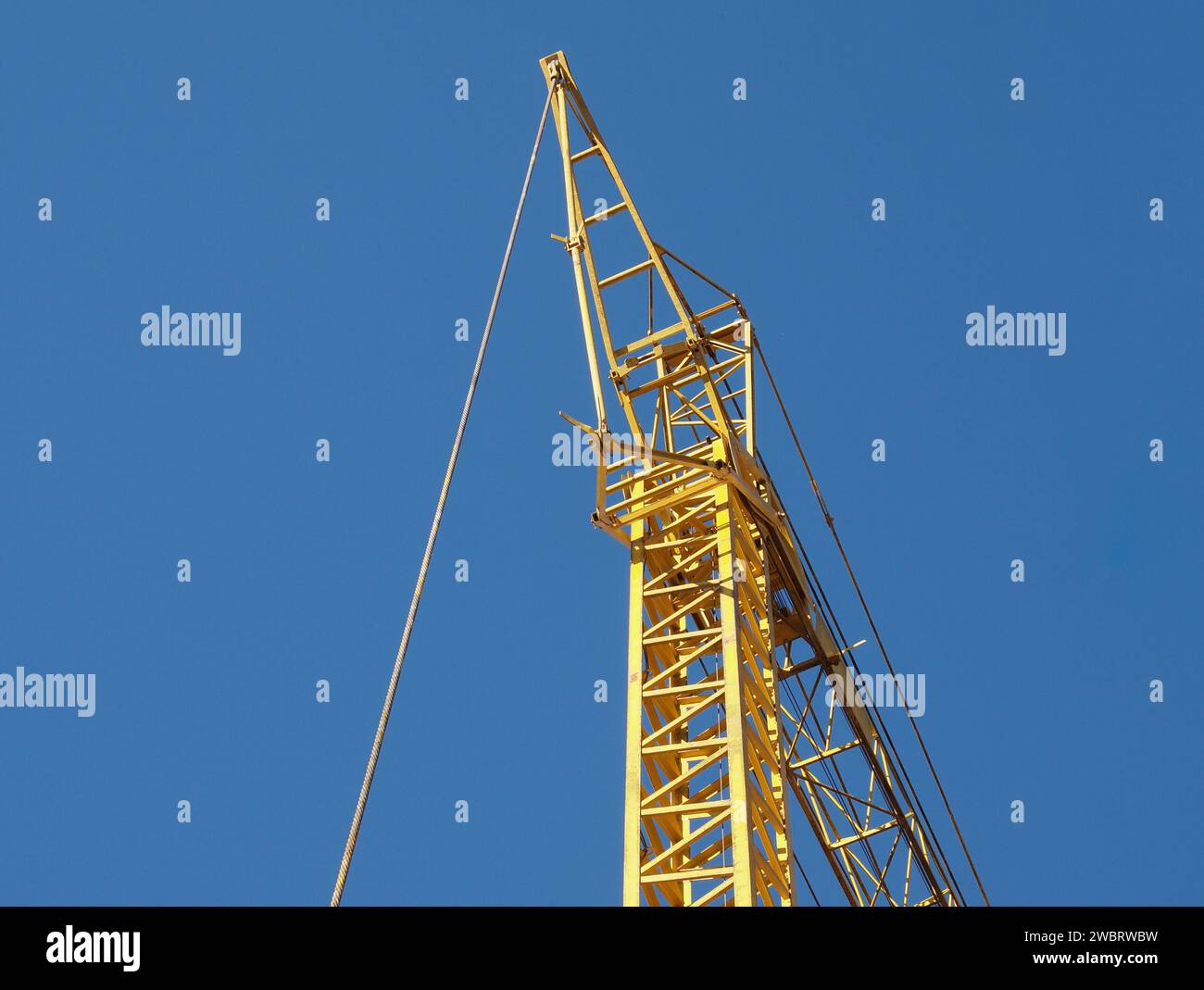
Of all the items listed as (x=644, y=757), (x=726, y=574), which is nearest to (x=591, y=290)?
(x=726, y=574)

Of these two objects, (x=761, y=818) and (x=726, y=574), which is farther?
(x=726, y=574)

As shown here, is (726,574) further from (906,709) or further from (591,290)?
(906,709)

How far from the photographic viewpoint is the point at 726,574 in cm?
2027

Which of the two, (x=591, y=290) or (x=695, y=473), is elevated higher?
(x=591, y=290)
